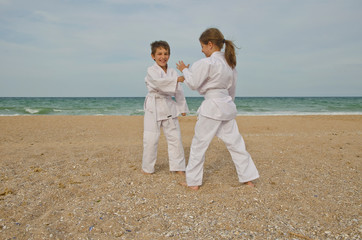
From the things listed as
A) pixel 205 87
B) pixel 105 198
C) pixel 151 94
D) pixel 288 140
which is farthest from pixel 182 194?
pixel 288 140

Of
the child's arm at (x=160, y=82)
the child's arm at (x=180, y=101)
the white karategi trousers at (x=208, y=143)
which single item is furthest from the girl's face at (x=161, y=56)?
the white karategi trousers at (x=208, y=143)

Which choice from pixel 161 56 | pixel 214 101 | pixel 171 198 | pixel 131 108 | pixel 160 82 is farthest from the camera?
pixel 131 108

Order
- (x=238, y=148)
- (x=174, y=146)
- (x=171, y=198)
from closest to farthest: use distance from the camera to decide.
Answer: (x=171, y=198) → (x=238, y=148) → (x=174, y=146)

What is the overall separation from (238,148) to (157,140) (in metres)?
1.15

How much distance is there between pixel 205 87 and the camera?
113 inches

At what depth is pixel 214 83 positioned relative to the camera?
283cm

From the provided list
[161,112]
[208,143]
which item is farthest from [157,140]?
[208,143]

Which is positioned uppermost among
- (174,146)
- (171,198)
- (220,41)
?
(220,41)

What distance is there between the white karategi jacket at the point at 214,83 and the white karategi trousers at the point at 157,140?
78cm

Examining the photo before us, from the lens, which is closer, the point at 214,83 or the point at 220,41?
the point at 214,83

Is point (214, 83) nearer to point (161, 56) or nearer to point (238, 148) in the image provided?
point (238, 148)

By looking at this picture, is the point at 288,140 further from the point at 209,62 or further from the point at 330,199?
the point at 209,62

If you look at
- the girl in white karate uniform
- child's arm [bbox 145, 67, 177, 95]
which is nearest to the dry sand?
the girl in white karate uniform

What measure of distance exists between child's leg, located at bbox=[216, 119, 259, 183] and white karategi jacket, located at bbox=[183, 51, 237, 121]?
14cm
